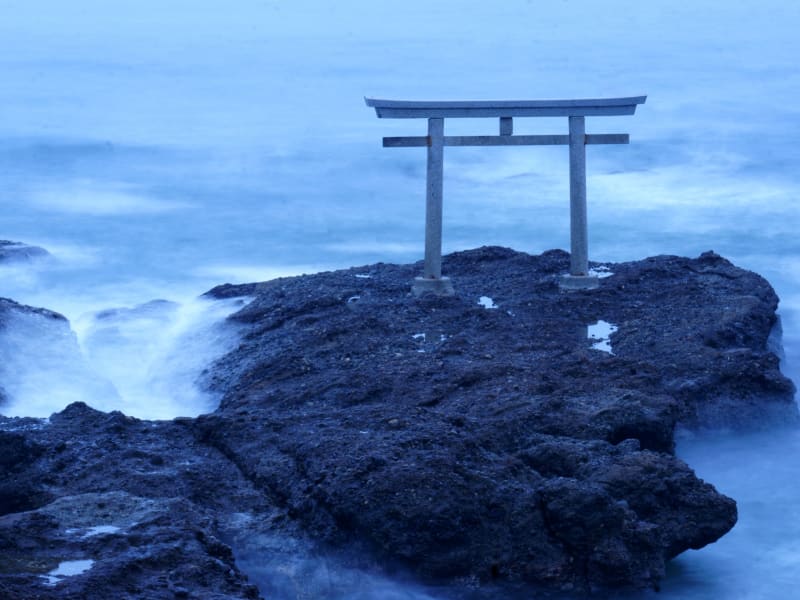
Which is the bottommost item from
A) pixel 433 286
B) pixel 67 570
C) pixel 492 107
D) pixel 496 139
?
pixel 67 570

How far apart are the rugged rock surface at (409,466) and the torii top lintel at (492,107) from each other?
58.8 inches

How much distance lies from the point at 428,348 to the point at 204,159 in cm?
1169

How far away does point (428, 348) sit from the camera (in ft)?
23.7

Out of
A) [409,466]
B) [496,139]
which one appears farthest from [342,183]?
[409,466]

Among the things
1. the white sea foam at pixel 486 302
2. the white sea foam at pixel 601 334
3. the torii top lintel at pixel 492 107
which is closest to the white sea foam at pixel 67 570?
the white sea foam at pixel 601 334

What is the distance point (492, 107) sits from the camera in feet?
26.9

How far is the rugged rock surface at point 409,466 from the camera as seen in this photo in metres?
4.53

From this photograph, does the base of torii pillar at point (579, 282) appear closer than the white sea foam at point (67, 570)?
No

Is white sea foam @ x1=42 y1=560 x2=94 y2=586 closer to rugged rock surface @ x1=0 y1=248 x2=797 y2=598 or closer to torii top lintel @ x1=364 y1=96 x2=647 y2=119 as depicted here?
rugged rock surface @ x1=0 y1=248 x2=797 y2=598

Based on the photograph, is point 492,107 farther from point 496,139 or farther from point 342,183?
point 342,183

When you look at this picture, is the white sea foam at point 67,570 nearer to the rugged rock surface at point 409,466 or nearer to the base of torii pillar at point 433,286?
the rugged rock surface at point 409,466

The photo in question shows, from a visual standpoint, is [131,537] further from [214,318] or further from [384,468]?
[214,318]

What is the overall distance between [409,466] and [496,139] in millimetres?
3901

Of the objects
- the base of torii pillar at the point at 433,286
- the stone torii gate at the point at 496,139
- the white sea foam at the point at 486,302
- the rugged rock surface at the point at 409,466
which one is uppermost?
the stone torii gate at the point at 496,139
